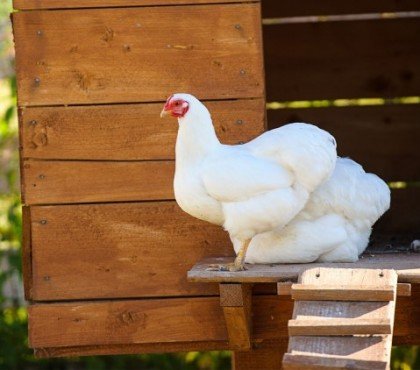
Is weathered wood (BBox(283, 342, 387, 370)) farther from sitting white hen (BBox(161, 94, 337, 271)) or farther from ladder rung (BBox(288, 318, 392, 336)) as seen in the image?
sitting white hen (BBox(161, 94, 337, 271))

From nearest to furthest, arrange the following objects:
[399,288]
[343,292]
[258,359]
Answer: [343,292]
[399,288]
[258,359]

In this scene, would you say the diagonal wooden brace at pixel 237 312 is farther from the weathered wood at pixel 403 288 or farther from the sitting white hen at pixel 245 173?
the weathered wood at pixel 403 288

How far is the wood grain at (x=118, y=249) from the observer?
13.9 feet

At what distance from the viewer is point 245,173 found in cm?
368

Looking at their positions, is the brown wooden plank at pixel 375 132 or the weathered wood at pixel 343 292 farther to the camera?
the brown wooden plank at pixel 375 132

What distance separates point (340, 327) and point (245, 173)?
2.29ft

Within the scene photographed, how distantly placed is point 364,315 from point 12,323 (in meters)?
3.71

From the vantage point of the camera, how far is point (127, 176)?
4211mm

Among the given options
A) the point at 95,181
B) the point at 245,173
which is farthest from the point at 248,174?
the point at 95,181

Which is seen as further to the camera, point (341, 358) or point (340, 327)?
point (340, 327)

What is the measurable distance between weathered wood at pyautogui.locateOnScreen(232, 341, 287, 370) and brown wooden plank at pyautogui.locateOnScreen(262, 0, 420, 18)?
7.27 feet

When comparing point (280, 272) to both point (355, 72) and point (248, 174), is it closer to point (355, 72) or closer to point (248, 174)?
point (248, 174)

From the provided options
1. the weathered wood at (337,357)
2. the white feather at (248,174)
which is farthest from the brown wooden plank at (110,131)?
the weathered wood at (337,357)

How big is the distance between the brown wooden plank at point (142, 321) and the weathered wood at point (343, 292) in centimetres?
80
